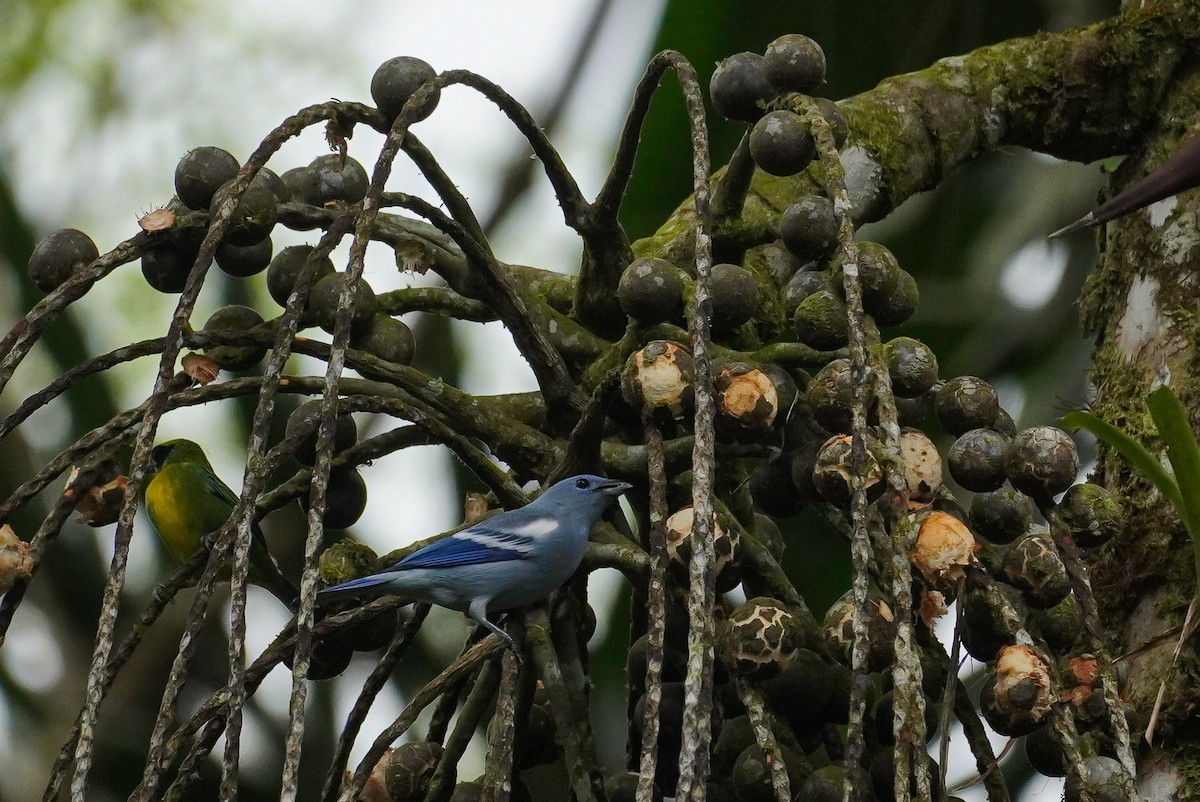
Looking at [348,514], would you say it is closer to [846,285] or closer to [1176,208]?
[846,285]

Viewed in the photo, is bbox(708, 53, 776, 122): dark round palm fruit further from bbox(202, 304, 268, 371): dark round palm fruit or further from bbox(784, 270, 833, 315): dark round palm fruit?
bbox(202, 304, 268, 371): dark round palm fruit

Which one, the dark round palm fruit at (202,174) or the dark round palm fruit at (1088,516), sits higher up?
the dark round palm fruit at (202,174)

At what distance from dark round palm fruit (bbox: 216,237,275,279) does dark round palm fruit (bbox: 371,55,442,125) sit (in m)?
0.26

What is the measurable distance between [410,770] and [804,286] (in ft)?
2.80

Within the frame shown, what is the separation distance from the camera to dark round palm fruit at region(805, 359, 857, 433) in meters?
1.67

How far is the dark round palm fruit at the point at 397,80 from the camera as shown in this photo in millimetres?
2025

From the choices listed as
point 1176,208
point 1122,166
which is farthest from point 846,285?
point 1122,166

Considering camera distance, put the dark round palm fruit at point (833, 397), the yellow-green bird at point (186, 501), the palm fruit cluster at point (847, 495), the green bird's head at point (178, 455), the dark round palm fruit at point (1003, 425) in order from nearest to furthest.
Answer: the palm fruit cluster at point (847, 495), the dark round palm fruit at point (833, 397), the dark round palm fruit at point (1003, 425), the yellow-green bird at point (186, 501), the green bird's head at point (178, 455)

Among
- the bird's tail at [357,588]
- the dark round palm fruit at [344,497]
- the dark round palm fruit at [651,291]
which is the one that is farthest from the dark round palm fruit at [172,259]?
the dark round palm fruit at [651,291]

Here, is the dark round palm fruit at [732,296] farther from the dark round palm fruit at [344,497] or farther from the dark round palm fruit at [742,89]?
the dark round palm fruit at [344,497]

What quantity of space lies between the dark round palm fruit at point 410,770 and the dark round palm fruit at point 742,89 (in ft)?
3.26

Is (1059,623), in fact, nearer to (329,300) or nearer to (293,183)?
(329,300)

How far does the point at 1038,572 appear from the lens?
162 cm

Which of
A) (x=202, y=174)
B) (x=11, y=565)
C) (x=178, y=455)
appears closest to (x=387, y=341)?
(x=202, y=174)
